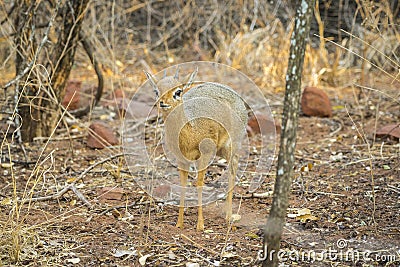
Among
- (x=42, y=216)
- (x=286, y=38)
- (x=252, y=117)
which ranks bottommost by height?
(x=42, y=216)

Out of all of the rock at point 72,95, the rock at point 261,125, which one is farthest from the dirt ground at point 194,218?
the rock at point 72,95

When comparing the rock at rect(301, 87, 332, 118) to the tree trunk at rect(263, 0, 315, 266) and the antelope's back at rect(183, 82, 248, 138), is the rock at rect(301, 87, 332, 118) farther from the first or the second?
the tree trunk at rect(263, 0, 315, 266)

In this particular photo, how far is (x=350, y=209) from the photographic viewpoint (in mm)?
3971

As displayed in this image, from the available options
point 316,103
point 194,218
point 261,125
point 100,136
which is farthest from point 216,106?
point 316,103

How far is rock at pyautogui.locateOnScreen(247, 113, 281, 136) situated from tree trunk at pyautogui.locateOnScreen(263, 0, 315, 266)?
3531 mm

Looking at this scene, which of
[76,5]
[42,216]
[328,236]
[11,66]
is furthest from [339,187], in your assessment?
[11,66]

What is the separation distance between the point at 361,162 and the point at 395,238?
1697 mm

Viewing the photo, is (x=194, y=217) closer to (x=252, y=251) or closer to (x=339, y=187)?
(x=252, y=251)

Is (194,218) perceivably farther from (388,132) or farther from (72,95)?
(72,95)

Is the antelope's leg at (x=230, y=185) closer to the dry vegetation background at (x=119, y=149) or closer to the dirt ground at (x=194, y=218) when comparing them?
the dirt ground at (x=194, y=218)

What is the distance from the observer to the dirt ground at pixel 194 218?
3250 millimetres

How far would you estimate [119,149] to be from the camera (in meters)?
5.39

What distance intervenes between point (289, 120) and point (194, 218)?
1.71 m

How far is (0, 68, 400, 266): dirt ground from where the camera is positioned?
3250 millimetres
